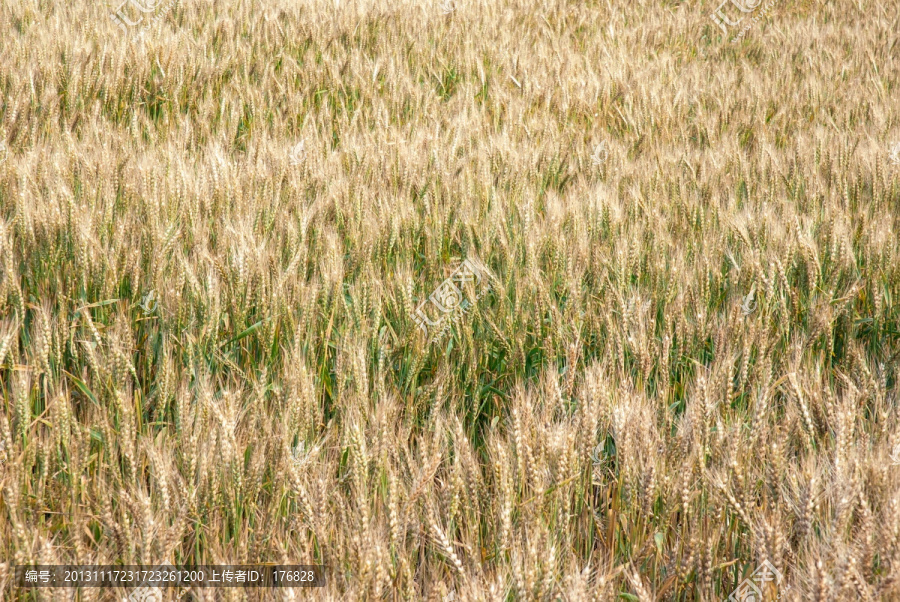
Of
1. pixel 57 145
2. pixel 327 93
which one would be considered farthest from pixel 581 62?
pixel 57 145

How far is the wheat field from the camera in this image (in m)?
1.22

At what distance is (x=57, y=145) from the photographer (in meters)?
2.57

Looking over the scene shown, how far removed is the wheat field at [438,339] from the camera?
4.01 ft

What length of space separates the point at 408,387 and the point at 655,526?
68 centimetres

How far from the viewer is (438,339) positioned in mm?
1895
